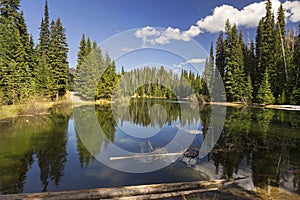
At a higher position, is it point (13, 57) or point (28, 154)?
point (13, 57)

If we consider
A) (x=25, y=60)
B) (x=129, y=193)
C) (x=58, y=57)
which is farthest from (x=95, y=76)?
(x=129, y=193)

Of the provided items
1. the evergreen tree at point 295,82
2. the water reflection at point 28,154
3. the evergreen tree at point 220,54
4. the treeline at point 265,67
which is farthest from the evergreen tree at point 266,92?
the water reflection at point 28,154

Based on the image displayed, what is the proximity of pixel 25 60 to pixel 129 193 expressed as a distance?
29376mm

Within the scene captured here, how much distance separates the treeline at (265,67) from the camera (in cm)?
3341

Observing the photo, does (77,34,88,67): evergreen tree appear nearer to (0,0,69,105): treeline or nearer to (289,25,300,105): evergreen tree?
(0,0,69,105): treeline

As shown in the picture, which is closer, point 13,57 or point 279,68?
point 13,57

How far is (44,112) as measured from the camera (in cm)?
2416

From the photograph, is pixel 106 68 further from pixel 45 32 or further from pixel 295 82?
pixel 295 82

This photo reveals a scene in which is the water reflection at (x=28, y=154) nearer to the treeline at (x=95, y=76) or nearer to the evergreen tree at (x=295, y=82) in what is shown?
the treeline at (x=95, y=76)

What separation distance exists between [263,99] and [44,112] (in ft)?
109

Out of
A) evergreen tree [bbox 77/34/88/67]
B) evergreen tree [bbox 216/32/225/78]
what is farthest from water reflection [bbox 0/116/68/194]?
evergreen tree [bbox 216/32/225/78]

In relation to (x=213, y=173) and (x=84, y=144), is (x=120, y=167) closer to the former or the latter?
(x=213, y=173)

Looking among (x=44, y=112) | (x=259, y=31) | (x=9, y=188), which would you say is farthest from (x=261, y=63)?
(x=9, y=188)

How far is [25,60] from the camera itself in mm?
28766
